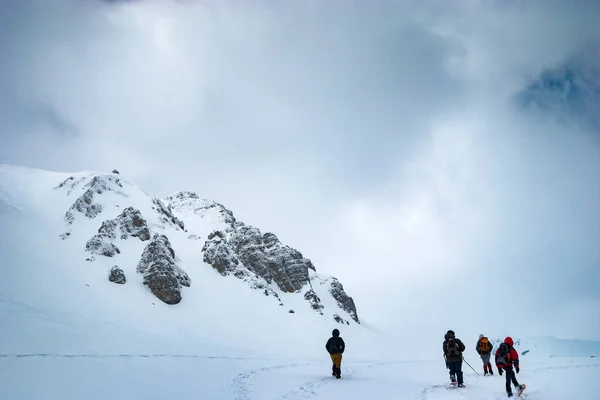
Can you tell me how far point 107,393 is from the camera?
13148 mm

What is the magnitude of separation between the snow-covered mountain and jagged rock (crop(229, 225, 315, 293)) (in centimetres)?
27

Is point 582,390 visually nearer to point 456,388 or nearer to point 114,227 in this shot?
point 456,388

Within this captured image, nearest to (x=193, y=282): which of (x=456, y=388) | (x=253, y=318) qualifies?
(x=253, y=318)

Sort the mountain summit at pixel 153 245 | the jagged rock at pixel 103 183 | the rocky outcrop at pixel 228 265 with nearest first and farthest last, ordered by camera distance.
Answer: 1. the mountain summit at pixel 153 245
2. the rocky outcrop at pixel 228 265
3. the jagged rock at pixel 103 183

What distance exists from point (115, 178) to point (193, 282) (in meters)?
46.1

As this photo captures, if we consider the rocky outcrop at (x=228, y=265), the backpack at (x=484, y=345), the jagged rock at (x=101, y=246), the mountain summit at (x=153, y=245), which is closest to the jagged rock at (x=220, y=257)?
the rocky outcrop at (x=228, y=265)

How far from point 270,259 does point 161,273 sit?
111 ft

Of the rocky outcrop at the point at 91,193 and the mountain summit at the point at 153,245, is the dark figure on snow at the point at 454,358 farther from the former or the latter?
the rocky outcrop at the point at 91,193

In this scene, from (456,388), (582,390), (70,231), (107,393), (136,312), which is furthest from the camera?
(70,231)

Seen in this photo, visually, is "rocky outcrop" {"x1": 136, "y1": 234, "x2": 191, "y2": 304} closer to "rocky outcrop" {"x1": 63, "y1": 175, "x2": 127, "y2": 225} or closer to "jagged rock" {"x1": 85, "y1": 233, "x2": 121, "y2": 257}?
"jagged rock" {"x1": 85, "y1": 233, "x2": 121, "y2": 257}

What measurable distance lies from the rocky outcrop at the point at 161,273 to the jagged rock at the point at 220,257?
39.8ft

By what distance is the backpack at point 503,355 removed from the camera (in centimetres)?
1312

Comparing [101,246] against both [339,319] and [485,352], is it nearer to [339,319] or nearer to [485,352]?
[339,319]

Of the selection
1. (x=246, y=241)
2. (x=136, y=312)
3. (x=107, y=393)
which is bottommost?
(x=107, y=393)
